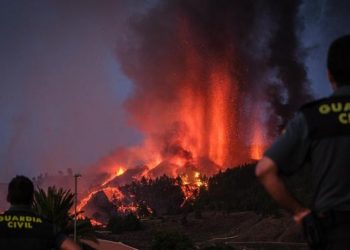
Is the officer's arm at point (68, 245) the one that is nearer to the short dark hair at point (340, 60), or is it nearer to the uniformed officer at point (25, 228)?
the uniformed officer at point (25, 228)

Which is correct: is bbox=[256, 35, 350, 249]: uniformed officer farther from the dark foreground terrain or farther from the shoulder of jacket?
the dark foreground terrain

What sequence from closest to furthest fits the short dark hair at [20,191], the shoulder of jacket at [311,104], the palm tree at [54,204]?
the shoulder of jacket at [311,104] → the short dark hair at [20,191] → the palm tree at [54,204]

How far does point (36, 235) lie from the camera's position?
4.21 metres

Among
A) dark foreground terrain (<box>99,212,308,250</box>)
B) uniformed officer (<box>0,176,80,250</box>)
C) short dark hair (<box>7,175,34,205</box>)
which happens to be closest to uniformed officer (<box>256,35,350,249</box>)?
uniformed officer (<box>0,176,80,250</box>)

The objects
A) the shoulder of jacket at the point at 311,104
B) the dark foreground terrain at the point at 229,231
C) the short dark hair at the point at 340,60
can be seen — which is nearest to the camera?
the shoulder of jacket at the point at 311,104

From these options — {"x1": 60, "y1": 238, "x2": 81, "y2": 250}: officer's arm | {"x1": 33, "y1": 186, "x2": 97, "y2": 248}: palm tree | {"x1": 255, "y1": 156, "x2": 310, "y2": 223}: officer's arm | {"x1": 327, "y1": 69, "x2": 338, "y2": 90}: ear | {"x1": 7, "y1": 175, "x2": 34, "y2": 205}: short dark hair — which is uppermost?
{"x1": 33, "y1": 186, "x2": 97, "y2": 248}: palm tree

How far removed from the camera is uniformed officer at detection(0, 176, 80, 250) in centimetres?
420

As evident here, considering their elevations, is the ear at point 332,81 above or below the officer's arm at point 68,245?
above

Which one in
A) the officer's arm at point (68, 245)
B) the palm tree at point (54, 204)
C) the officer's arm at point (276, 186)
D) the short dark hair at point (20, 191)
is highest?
the palm tree at point (54, 204)

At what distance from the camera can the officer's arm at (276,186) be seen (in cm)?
337

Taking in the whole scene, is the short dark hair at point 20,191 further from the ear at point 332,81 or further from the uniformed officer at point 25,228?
the ear at point 332,81

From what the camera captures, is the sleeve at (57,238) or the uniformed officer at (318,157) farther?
the sleeve at (57,238)

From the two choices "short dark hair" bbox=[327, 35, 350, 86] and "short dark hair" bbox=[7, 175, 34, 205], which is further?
"short dark hair" bbox=[7, 175, 34, 205]

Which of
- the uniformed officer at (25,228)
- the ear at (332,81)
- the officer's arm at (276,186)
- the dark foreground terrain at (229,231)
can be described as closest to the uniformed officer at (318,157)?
the officer's arm at (276,186)
